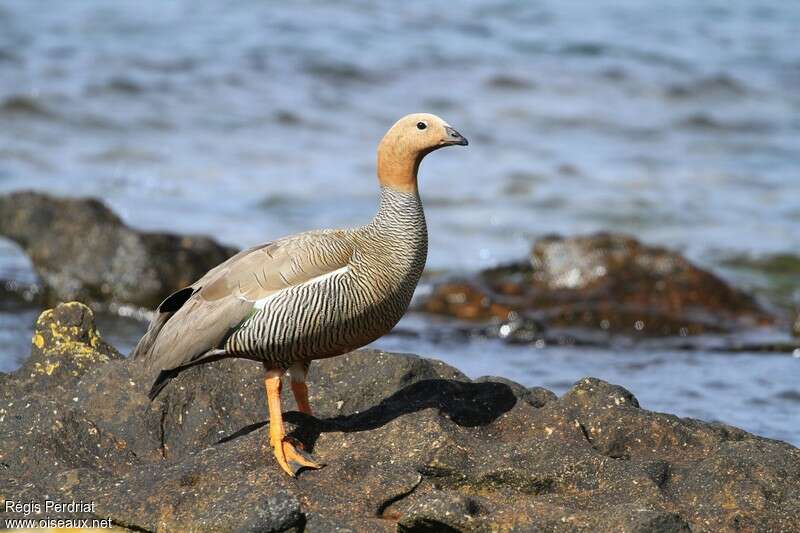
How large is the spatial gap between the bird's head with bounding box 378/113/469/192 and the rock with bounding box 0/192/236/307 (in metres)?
5.70

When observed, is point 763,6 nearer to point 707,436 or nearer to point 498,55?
point 498,55

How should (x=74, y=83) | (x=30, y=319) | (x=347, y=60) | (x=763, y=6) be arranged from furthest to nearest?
1. (x=763, y=6)
2. (x=347, y=60)
3. (x=74, y=83)
4. (x=30, y=319)

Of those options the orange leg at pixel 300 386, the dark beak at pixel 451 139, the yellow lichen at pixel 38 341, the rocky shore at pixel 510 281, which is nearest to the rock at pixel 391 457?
the orange leg at pixel 300 386

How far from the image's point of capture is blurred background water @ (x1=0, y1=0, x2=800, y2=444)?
11328 mm

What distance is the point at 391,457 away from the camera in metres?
5.58

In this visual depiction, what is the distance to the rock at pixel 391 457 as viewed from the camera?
5.16 meters

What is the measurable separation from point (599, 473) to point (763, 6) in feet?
78.4

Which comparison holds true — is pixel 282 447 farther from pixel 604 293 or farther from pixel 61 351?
pixel 604 293

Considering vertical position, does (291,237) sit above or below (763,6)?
above

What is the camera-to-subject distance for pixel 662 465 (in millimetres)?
5621

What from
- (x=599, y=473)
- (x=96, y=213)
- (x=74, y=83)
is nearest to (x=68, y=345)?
(x=599, y=473)

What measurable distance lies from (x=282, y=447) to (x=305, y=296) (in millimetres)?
717

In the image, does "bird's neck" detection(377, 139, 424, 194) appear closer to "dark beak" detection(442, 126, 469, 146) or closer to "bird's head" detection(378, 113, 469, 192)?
"bird's head" detection(378, 113, 469, 192)

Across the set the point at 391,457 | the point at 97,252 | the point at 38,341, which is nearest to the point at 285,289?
the point at 391,457
